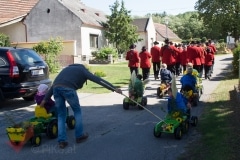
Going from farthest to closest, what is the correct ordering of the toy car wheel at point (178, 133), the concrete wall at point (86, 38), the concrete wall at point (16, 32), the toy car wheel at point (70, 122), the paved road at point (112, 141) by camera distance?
1. the concrete wall at point (16, 32)
2. the concrete wall at point (86, 38)
3. the toy car wheel at point (70, 122)
4. the toy car wheel at point (178, 133)
5. the paved road at point (112, 141)

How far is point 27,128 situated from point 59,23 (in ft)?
97.1

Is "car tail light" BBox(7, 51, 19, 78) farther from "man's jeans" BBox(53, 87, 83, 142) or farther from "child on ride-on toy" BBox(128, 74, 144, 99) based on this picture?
"man's jeans" BBox(53, 87, 83, 142)

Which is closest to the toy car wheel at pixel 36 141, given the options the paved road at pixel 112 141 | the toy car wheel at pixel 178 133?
the paved road at pixel 112 141

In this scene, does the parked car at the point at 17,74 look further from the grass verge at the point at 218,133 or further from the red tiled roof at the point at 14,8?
the red tiled roof at the point at 14,8

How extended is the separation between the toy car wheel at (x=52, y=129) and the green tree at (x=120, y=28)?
30.4 meters

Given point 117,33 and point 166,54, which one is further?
point 117,33

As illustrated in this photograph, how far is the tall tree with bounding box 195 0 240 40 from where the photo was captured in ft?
144

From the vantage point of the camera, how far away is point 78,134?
23.7ft

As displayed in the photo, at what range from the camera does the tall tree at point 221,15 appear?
4375cm

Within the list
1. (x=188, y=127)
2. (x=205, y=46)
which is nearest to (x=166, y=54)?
(x=205, y=46)

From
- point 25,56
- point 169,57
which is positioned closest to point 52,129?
point 25,56

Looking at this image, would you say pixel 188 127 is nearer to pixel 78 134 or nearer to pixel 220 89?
pixel 78 134

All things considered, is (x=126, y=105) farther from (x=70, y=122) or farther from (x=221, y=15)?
(x=221, y=15)

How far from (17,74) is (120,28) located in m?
27.6
